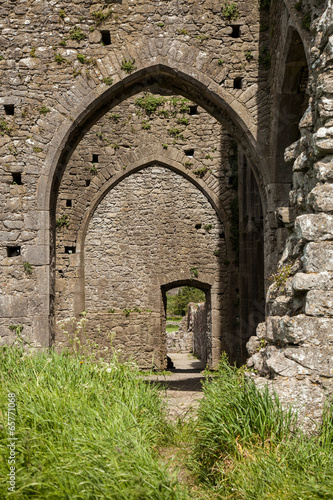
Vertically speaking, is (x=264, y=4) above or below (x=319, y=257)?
above

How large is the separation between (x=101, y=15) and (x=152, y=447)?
585 cm

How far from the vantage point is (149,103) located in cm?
1230

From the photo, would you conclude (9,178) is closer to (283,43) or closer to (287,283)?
(283,43)

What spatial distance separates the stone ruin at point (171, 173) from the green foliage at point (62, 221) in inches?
1.4

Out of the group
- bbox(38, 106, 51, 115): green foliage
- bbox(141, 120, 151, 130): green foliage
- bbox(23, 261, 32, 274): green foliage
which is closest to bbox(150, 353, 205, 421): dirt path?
bbox(23, 261, 32, 274): green foliage

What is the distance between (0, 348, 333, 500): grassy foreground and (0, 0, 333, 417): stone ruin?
1.20 ft

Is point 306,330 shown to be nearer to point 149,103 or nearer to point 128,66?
point 128,66

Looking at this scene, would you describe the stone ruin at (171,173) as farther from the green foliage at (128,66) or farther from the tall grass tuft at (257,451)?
the tall grass tuft at (257,451)

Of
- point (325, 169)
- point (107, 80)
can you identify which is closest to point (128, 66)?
point (107, 80)

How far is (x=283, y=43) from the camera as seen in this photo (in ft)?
20.1

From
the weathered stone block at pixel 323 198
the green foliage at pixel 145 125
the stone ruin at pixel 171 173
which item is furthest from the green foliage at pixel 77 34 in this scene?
the green foliage at pixel 145 125

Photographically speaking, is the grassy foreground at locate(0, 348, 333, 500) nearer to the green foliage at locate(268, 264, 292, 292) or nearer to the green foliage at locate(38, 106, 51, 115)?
the green foliage at locate(268, 264, 292, 292)

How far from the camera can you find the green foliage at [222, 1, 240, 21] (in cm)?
682

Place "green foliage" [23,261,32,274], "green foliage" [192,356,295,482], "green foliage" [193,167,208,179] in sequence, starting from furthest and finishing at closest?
"green foliage" [193,167,208,179] → "green foliage" [23,261,32,274] → "green foliage" [192,356,295,482]
